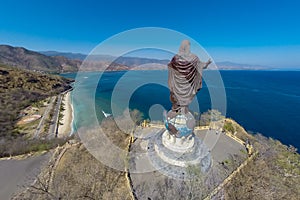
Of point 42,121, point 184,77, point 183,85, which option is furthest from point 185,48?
point 42,121

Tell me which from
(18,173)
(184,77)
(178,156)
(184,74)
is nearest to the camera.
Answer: (184,74)

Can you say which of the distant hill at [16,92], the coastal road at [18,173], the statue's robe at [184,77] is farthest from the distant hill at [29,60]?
the statue's robe at [184,77]

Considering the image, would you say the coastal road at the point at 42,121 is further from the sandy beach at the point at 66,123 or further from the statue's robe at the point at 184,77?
the statue's robe at the point at 184,77

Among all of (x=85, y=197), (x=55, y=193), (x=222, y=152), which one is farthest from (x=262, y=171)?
(x=55, y=193)

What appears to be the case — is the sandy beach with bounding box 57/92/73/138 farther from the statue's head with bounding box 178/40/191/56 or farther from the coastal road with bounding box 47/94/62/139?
the statue's head with bounding box 178/40/191/56

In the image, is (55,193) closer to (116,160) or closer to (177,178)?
(116,160)

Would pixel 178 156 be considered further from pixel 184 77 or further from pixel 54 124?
pixel 54 124
